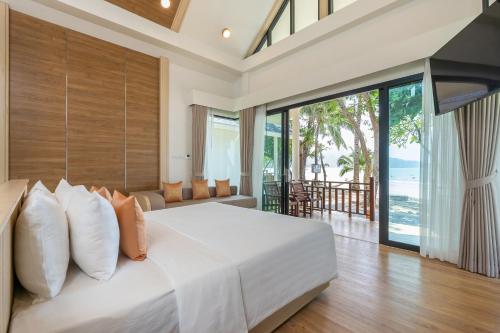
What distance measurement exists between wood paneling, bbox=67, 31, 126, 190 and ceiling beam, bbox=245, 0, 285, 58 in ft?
8.84

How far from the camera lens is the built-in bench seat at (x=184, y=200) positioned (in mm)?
3533

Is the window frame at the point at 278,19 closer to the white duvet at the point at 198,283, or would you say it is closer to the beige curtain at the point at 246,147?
the beige curtain at the point at 246,147

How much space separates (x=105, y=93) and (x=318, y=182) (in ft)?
15.9

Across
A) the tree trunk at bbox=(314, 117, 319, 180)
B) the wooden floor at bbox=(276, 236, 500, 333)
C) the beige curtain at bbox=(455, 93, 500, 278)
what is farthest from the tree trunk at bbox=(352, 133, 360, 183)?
the wooden floor at bbox=(276, 236, 500, 333)

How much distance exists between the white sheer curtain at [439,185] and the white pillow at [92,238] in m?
3.28

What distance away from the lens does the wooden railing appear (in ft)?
16.0

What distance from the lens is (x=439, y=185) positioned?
2.68 m

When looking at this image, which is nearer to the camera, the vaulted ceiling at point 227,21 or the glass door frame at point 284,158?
the vaulted ceiling at point 227,21

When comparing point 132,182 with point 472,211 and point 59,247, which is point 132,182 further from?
point 472,211

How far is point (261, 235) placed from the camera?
171cm

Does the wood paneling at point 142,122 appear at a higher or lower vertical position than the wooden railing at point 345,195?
higher

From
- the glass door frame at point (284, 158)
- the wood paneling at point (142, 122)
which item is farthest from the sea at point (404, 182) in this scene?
the wood paneling at point (142, 122)

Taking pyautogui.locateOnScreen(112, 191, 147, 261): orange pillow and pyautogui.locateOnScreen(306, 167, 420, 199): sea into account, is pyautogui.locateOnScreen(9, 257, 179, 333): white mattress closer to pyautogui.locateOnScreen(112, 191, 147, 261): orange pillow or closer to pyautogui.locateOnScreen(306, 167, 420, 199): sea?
pyautogui.locateOnScreen(112, 191, 147, 261): orange pillow

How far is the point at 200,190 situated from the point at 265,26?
378 centimetres
